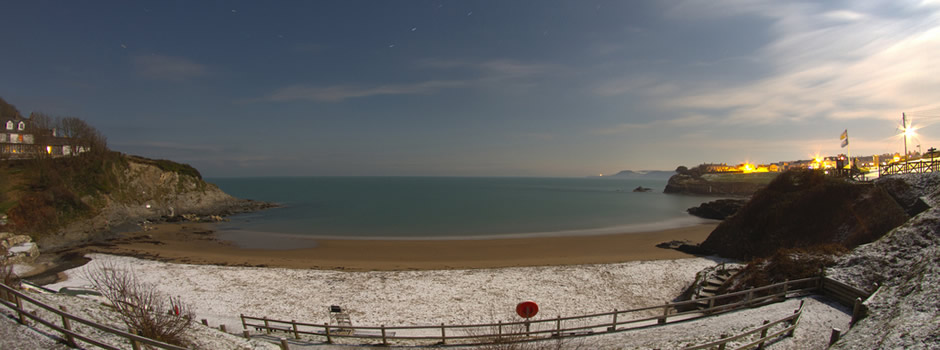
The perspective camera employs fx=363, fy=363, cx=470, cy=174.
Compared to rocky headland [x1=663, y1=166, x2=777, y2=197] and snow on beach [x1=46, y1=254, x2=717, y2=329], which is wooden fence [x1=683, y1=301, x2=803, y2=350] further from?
rocky headland [x1=663, y1=166, x2=777, y2=197]

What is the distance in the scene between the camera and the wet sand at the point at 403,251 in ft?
98.0

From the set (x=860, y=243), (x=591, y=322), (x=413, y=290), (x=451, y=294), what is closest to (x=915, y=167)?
(x=860, y=243)

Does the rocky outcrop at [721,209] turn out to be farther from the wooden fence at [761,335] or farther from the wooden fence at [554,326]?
the wooden fence at [761,335]

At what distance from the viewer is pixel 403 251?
35844 mm

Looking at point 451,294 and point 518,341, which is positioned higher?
point 518,341

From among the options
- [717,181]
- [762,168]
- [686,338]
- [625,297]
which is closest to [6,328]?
[686,338]

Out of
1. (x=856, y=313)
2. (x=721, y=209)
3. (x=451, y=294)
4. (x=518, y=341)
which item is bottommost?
(x=451, y=294)

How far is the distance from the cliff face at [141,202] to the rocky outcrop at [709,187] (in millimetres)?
143007

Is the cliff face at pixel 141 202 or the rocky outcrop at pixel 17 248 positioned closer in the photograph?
the rocky outcrop at pixel 17 248

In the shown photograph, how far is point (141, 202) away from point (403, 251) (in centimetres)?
5149

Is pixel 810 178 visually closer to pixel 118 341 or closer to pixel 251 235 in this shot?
pixel 118 341

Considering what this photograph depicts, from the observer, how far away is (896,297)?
34.6ft

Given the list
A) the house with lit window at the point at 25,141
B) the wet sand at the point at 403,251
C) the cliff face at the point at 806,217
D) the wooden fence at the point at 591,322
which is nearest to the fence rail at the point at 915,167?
the cliff face at the point at 806,217

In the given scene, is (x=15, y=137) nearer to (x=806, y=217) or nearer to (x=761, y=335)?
(x=761, y=335)
